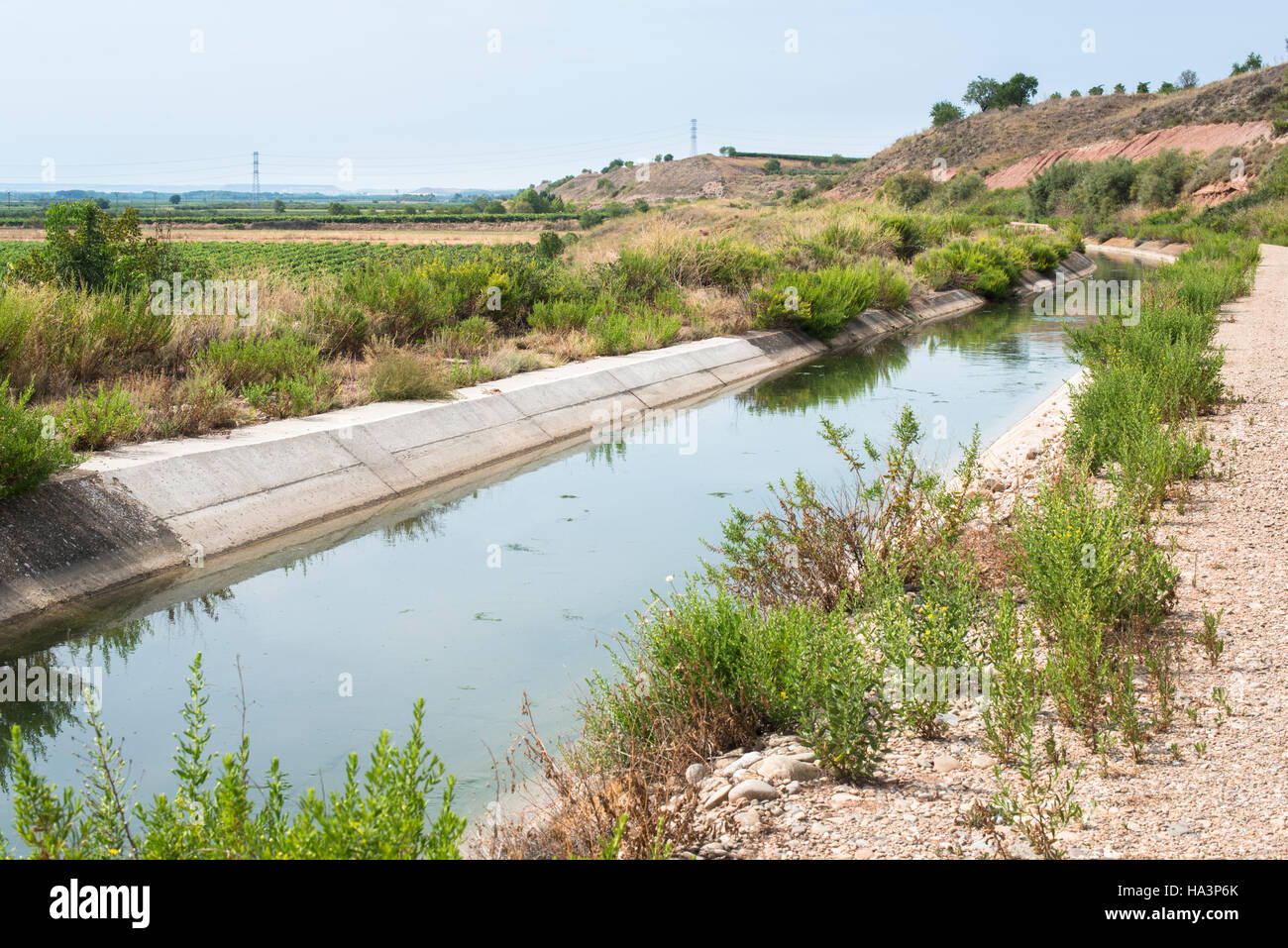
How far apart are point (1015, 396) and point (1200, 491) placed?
28.7ft

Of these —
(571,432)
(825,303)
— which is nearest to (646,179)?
(825,303)

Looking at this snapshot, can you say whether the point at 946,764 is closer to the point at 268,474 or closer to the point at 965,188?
the point at 268,474

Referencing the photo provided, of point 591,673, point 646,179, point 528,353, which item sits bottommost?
point 591,673

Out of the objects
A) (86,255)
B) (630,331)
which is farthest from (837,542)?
(630,331)

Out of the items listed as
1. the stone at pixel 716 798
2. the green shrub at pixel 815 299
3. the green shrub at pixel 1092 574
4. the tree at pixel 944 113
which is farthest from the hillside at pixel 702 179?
the stone at pixel 716 798

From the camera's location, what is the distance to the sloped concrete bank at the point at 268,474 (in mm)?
8258

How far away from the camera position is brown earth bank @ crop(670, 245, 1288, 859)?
3.91m

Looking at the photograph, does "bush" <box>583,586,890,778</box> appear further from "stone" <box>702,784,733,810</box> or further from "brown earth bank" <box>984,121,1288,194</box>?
"brown earth bank" <box>984,121,1288,194</box>

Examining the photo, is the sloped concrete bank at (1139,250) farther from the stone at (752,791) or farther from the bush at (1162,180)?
the stone at (752,791)

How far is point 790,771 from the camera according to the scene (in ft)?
15.8

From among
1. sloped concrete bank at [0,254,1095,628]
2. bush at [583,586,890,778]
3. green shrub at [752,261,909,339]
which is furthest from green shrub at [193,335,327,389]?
green shrub at [752,261,909,339]

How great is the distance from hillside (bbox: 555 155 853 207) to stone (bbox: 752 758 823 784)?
125853 mm
